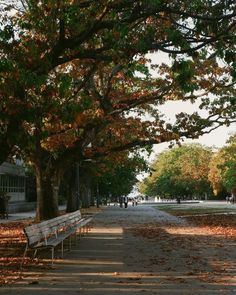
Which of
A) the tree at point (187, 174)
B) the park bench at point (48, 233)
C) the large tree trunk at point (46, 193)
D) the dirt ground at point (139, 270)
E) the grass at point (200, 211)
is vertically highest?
the tree at point (187, 174)

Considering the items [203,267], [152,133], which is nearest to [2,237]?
[203,267]

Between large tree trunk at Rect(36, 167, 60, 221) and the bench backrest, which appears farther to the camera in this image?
large tree trunk at Rect(36, 167, 60, 221)

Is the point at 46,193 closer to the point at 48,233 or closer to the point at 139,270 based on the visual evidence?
the point at 48,233

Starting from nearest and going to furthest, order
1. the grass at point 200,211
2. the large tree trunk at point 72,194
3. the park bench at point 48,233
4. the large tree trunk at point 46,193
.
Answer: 1. the park bench at point 48,233
2. the large tree trunk at point 46,193
3. the grass at point 200,211
4. the large tree trunk at point 72,194

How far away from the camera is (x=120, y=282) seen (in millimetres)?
9781

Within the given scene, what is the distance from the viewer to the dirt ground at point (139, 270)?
30.0ft

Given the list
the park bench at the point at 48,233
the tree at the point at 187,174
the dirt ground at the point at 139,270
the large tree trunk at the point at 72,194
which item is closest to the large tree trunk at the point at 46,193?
the park bench at the point at 48,233

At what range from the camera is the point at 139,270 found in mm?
11266

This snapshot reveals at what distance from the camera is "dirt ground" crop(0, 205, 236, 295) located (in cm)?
914

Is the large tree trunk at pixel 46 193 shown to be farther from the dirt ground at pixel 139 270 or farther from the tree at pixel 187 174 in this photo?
the tree at pixel 187 174

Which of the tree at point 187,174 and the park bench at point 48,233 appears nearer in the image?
the park bench at point 48,233

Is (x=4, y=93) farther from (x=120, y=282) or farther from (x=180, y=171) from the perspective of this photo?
(x=180, y=171)

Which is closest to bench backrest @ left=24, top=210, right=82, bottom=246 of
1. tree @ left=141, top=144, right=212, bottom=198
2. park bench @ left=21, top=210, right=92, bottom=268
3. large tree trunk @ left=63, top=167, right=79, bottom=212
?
park bench @ left=21, top=210, right=92, bottom=268

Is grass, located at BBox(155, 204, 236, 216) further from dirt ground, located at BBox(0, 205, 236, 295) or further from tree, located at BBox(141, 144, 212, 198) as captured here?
tree, located at BBox(141, 144, 212, 198)
